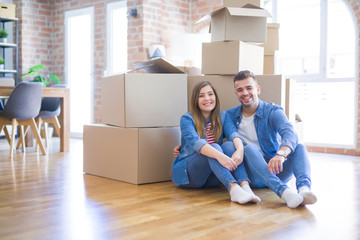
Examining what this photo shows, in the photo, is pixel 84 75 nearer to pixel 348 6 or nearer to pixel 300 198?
pixel 348 6

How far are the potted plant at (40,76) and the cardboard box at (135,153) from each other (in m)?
3.55

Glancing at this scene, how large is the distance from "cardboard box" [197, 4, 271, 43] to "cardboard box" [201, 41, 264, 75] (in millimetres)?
58

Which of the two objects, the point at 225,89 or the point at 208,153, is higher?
the point at 225,89

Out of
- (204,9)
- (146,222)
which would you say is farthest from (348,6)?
(146,222)

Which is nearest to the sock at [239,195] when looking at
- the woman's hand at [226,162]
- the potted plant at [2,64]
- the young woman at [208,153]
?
the young woman at [208,153]

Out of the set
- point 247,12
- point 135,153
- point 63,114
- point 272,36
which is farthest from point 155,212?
point 63,114

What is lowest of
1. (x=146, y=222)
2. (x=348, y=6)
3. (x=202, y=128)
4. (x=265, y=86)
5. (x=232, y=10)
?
(x=146, y=222)

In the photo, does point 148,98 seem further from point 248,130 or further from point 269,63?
point 269,63

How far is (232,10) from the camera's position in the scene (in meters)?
2.84

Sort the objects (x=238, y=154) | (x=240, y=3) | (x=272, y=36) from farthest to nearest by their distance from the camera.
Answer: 1. (x=272, y=36)
2. (x=240, y=3)
3. (x=238, y=154)

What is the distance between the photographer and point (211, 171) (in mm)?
2662

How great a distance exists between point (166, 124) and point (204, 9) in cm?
323

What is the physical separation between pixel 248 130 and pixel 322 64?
2.59 m

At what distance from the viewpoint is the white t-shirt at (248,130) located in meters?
2.68
